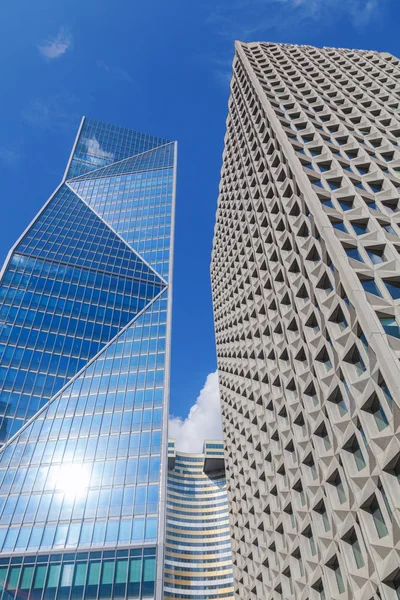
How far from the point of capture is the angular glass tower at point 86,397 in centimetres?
4503

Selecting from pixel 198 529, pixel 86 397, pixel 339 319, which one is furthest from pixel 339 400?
pixel 198 529

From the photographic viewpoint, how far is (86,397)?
62.3 metres

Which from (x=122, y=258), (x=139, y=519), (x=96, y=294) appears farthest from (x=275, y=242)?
(x=122, y=258)

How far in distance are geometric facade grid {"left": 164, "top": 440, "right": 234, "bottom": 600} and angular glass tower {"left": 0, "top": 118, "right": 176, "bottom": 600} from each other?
110 metres

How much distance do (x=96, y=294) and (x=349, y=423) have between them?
205ft

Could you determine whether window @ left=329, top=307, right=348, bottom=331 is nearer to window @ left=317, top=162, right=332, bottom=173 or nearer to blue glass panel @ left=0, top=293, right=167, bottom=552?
window @ left=317, top=162, right=332, bottom=173

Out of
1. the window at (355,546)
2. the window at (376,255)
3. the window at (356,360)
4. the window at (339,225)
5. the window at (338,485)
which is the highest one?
the window at (339,225)

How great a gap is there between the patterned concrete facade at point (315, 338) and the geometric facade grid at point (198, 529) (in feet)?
405

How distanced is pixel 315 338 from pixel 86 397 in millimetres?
44387

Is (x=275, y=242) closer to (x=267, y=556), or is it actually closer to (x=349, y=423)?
(x=349, y=423)

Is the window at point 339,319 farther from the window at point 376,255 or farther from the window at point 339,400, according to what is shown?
the window at point 376,255

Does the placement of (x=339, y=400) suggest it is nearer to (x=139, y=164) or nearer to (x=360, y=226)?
(x=360, y=226)

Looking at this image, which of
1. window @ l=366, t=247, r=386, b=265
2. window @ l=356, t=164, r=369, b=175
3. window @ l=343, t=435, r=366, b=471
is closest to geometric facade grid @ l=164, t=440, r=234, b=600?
window @ l=343, t=435, r=366, b=471

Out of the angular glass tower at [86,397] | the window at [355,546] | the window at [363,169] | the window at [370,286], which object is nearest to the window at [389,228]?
the window at [370,286]
